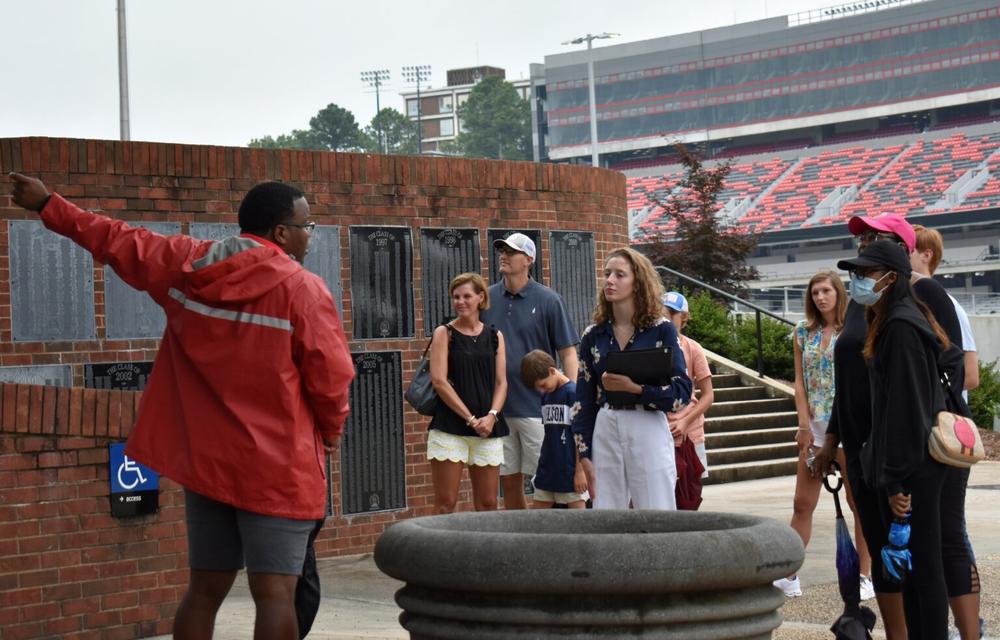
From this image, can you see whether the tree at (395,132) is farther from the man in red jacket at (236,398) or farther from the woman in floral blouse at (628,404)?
the man in red jacket at (236,398)

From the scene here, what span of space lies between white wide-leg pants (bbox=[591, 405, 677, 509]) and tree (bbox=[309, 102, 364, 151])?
14402 centimetres

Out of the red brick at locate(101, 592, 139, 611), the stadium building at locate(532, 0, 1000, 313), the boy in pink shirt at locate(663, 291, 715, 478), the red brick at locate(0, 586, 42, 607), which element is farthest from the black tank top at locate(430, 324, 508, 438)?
the stadium building at locate(532, 0, 1000, 313)

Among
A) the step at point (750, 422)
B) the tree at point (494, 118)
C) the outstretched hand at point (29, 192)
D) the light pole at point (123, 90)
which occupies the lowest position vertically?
the step at point (750, 422)

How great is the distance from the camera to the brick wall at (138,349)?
6324mm

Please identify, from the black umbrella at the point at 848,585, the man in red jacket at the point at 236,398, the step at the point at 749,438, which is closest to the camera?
the man in red jacket at the point at 236,398

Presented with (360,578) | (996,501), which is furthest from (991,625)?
(996,501)

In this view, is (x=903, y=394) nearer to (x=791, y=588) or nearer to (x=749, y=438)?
(x=791, y=588)

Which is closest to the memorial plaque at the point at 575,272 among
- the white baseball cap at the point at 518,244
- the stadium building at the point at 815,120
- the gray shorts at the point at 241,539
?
the white baseball cap at the point at 518,244

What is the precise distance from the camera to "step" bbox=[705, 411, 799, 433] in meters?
16.1

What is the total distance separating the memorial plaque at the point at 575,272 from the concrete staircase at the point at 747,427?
330cm

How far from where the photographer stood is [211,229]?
953 cm

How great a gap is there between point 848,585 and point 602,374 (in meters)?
1.40

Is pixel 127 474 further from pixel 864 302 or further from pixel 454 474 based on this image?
pixel 864 302

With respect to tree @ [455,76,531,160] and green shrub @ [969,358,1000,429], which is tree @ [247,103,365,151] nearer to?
tree @ [455,76,531,160]
